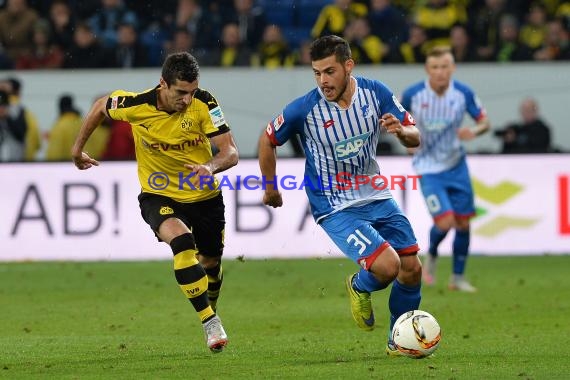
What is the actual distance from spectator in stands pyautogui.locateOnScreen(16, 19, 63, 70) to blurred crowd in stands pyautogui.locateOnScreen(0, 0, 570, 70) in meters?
0.01

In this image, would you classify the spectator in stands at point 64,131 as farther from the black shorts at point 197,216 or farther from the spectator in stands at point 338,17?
the black shorts at point 197,216

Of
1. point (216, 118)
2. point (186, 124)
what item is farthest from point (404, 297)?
point (186, 124)

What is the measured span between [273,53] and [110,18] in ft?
8.01

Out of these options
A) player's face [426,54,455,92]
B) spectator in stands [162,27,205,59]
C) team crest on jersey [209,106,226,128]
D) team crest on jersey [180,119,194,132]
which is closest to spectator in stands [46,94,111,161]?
spectator in stands [162,27,205,59]

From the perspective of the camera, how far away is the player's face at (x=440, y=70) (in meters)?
13.5

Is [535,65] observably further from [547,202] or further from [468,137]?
[468,137]

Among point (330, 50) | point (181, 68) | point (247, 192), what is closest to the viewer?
point (330, 50)

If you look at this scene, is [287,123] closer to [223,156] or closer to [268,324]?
[223,156]

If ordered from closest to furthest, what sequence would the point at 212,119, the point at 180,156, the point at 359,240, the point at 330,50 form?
1. the point at 330,50
2. the point at 359,240
3. the point at 212,119
4. the point at 180,156

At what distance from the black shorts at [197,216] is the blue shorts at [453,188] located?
415 cm

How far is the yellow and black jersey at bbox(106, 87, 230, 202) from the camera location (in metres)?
9.05

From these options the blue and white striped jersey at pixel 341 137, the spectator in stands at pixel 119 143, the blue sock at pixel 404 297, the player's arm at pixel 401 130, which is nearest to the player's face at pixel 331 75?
the blue and white striped jersey at pixel 341 137

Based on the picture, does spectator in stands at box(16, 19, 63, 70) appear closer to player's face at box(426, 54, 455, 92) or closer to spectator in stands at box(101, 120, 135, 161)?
spectator in stands at box(101, 120, 135, 161)

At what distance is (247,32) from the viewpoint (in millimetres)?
18297
